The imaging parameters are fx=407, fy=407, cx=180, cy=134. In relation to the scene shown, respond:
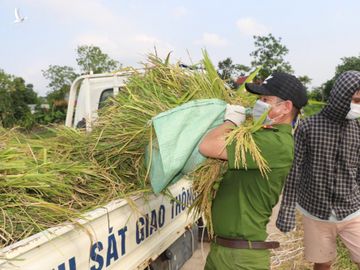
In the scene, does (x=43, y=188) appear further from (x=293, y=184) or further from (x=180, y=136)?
(x=293, y=184)

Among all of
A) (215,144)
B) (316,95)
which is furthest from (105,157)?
(316,95)

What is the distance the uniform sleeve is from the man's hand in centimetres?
105

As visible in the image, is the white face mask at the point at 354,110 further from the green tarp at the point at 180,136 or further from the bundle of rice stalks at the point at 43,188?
the bundle of rice stalks at the point at 43,188

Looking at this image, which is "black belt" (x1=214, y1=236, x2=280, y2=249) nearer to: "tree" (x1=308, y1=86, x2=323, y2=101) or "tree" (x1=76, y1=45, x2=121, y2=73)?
"tree" (x1=308, y1=86, x2=323, y2=101)

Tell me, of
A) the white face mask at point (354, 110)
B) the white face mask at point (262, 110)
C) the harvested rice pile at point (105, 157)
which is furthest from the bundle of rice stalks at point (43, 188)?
the white face mask at point (354, 110)

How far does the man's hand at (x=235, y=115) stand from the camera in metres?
2.28

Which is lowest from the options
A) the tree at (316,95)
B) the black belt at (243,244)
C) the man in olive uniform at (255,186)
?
the black belt at (243,244)

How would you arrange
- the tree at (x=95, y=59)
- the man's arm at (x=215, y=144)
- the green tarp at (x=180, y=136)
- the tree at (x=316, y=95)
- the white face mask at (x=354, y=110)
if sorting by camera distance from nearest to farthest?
the man's arm at (x=215, y=144) < the green tarp at (x=180, y=136) < the white face mask at (x=354, y=110) < the tree at (x=316, y=95) < the tree at (x=95, y=59)

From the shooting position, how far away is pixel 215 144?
209 cm

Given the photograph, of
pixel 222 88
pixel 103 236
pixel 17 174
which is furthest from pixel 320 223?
pixel 17 174

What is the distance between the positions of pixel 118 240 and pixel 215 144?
2.54 ft

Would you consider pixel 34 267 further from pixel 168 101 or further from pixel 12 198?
pixel 168 101

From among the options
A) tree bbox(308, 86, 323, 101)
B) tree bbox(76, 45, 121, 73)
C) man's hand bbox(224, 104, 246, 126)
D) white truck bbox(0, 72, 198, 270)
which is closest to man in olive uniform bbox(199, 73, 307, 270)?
man's hand bbox(224, 104, 246, 126)

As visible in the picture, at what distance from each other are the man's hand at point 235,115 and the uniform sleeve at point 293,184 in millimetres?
1053
